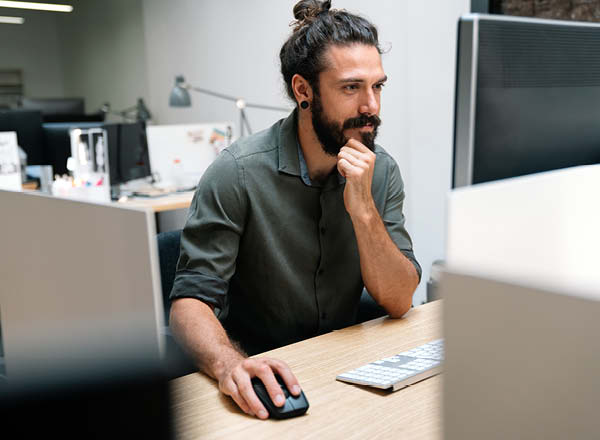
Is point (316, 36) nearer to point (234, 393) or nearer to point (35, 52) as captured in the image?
point (234, 393)

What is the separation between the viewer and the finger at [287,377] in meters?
0.87

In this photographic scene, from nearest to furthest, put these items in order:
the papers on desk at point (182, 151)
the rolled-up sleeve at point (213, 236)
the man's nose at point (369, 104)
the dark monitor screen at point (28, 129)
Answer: the rolled-up sleeve at point (213, 236) < the man's nose at point (369, 104) < the papers on desk at point (182, 151) < the dark monitor screen at point (28, 129)

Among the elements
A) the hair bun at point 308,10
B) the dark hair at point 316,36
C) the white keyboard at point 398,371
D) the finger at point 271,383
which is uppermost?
the hair bun at point 308,10

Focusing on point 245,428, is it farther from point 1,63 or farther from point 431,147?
point 1,63

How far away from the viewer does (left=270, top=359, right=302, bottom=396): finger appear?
0.87 metres

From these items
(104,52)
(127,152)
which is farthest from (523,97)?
(104,52)

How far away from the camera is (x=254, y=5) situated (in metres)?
4.40

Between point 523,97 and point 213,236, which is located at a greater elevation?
point 523,97

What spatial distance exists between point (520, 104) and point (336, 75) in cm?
71

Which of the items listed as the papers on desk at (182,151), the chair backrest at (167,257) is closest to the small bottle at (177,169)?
the papers on desk at (182,151)

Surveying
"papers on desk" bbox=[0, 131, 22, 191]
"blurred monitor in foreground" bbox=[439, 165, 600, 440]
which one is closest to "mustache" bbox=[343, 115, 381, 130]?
"blurred monitor in foreground" bbox=[439, 165, 600, 440]

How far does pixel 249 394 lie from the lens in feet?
2.86

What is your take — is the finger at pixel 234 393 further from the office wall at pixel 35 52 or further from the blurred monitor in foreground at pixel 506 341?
the office wall at pixel 35 52

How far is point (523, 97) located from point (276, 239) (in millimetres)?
754
